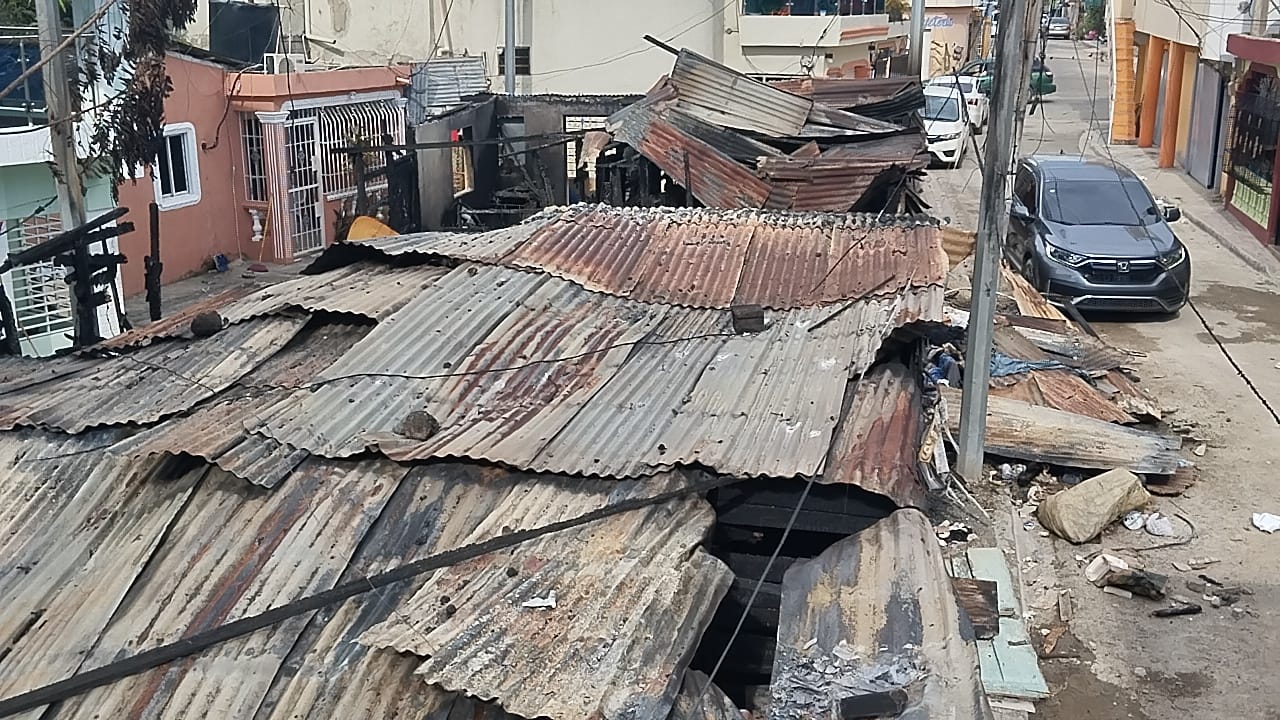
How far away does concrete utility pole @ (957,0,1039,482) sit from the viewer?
28.2ft

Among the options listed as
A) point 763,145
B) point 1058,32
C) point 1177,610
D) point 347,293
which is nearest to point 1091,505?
point 1177,610

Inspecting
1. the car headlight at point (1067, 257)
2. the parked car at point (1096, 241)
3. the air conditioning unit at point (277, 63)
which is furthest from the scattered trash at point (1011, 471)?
the air conditioning unit at point (277, 63)

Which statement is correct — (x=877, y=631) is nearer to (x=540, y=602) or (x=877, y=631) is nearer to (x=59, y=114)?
(x=540, y=602)

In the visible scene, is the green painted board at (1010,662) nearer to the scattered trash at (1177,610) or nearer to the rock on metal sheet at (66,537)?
the scattered trash at (1177,610)

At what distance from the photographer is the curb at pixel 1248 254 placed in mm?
17516

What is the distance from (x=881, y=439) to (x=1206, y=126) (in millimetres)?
23246

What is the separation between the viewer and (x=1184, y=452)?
1052 centimetres

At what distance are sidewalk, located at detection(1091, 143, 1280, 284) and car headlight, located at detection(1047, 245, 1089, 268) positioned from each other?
430cm

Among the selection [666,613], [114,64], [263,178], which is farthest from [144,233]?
[666,613]

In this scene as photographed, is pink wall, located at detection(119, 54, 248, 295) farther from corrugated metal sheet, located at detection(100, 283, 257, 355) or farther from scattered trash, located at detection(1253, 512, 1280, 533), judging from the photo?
scattered trash, located at detection(1253, 512, 1280, 533)

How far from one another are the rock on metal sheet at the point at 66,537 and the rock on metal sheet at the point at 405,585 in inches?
32.5

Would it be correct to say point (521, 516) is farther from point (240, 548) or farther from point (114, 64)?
point (114, 64)

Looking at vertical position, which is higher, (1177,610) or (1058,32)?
(1058,32)

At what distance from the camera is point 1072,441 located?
1012 centimetres
